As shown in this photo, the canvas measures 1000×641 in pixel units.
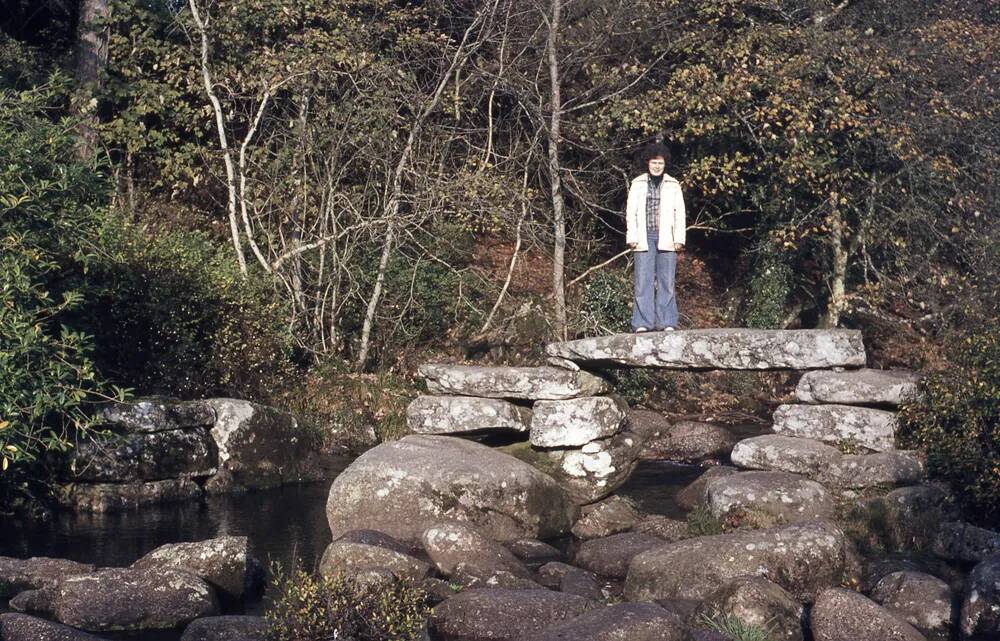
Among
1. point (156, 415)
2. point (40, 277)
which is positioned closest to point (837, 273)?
point (156, 415)

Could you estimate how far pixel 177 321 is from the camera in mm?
15898

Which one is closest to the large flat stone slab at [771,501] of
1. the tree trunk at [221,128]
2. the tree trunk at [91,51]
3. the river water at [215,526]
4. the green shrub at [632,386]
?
the river water at [215,526]

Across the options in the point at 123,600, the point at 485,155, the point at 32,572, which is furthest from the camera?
the point at 485,155

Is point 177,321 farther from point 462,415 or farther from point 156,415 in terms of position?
point 462,415

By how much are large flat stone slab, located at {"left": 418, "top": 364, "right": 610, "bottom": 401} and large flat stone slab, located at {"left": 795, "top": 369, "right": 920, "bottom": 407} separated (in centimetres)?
257

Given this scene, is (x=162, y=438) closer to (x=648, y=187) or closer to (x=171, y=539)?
(x=171, y=539)

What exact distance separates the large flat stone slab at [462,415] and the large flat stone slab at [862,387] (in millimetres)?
3431

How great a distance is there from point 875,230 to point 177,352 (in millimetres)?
11091

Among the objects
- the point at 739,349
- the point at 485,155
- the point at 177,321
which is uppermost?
the point at 485,155

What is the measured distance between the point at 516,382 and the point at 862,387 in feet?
12.4

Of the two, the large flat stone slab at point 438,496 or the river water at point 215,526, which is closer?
the river water at point 215,526

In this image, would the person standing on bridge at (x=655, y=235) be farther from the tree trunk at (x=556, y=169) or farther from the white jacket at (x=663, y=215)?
the tree trunk at (x=556, y=169)

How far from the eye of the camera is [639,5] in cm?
1945

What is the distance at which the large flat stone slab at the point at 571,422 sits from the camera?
13469 mm
